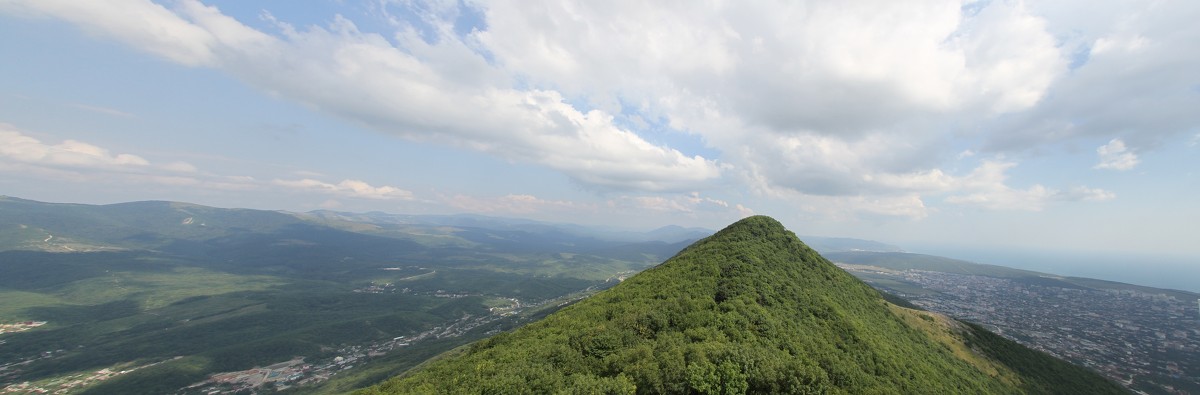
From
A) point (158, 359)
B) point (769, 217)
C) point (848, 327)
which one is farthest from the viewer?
point (158, 359)

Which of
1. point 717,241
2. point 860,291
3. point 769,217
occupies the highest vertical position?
point 769,217

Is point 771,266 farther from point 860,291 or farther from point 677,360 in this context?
point 677,360

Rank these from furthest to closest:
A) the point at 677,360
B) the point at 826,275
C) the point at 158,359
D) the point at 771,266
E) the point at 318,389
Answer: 1. the point at 158,359
2. the point at 318,389
3. the point at 826,275
4. the point at 771,266
5. the point at 677,360

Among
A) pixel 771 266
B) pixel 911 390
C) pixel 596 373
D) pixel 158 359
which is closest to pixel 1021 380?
pixel 911 390

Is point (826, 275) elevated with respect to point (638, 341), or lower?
elevated

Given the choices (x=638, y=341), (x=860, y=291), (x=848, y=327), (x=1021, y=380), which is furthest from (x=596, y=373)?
(x=1021, y=380)

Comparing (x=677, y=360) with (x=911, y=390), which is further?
(x=911, y=390)

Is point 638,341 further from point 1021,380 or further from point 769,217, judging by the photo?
point 1021,380
